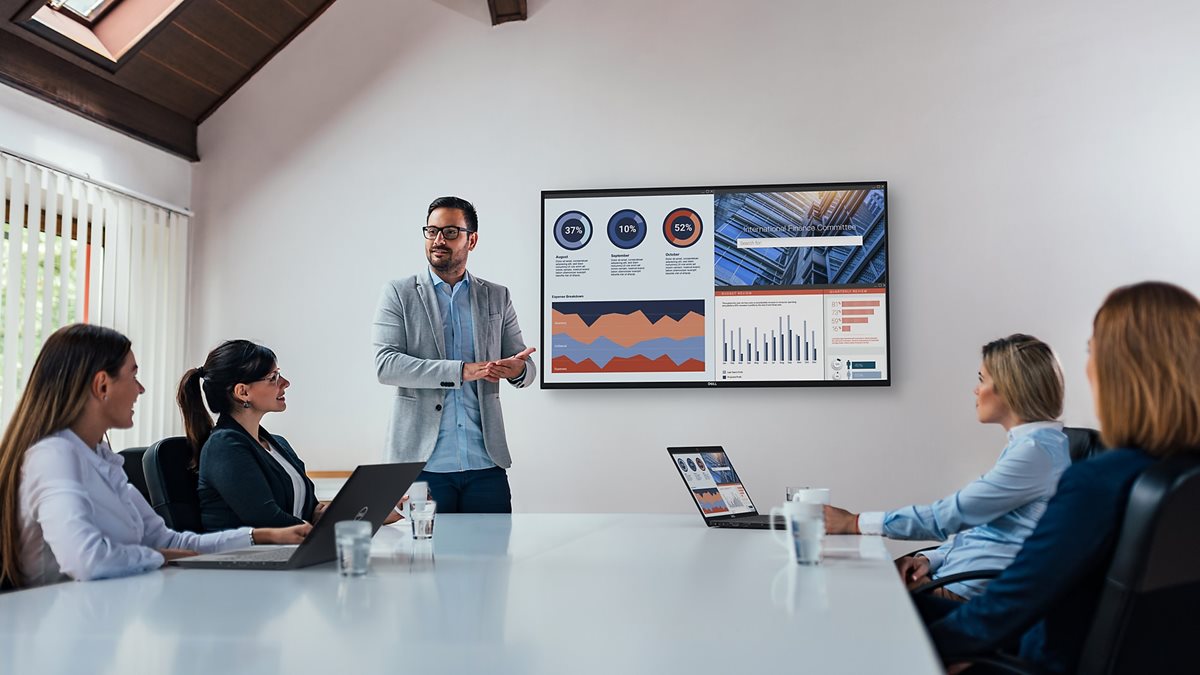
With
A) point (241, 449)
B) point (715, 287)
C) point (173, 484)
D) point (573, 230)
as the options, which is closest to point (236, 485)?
point (241, 449)

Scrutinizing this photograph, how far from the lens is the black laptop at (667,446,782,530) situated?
2785 millimetres

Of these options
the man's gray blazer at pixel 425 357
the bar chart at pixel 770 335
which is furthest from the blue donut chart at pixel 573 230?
the man's gray blazer at pixel 425 357

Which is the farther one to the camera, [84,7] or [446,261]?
[84,7]

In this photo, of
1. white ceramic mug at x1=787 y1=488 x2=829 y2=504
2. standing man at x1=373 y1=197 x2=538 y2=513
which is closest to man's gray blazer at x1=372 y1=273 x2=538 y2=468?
standing man at x1=373 y1=197 x2=538 y2=513

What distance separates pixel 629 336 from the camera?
4.58 m

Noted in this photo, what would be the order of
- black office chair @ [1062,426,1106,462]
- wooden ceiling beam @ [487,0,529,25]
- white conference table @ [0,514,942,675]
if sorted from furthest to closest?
wooden ceiling beam @ [487,0,529,25] < black office chair @ [1062,426,1106,462] < white conference table @ [0,514,942,675]

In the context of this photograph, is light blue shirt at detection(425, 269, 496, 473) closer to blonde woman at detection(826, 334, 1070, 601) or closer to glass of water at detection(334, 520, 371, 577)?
blonde woman at detection(826, 334, 1070, 601)

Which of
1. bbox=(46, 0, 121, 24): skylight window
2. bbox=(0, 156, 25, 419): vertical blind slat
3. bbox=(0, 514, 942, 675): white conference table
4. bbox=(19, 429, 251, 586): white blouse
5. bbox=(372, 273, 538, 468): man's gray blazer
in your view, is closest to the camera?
bbox=(0, 514, 942, 675): white conference table

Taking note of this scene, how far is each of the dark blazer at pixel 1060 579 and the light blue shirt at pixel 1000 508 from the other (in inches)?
25.0

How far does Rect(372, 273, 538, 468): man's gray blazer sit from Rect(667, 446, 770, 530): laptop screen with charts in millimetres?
649

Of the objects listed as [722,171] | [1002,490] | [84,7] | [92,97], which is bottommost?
[1002,490]

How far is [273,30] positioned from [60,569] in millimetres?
3528

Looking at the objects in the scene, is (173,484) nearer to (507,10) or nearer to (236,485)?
(236,485)

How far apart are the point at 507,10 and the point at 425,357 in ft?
6.83
